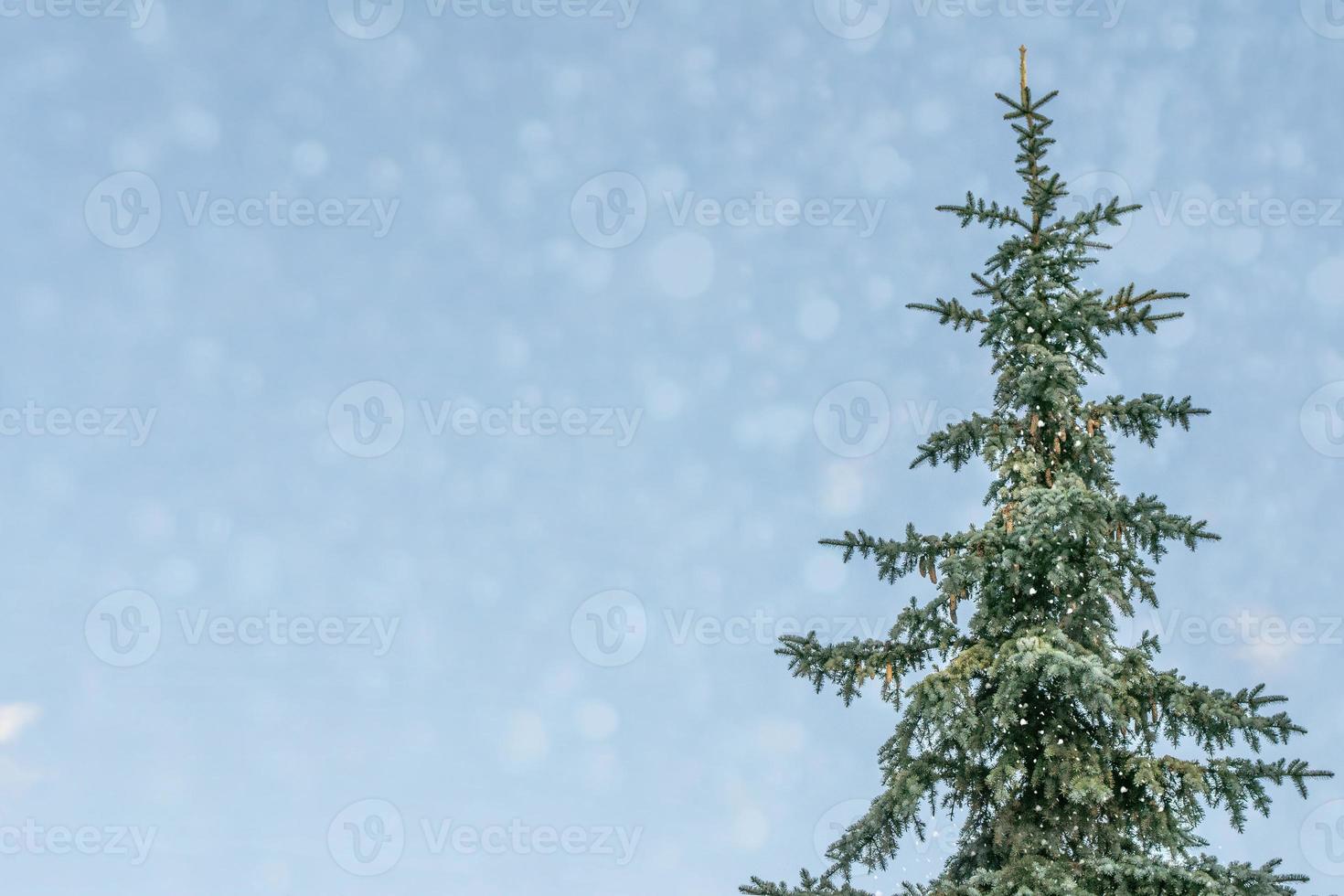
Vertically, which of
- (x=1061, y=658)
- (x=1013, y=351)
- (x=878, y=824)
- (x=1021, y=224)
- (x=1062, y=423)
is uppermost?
(x=1021, y=224)

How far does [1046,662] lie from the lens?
32.6 ft

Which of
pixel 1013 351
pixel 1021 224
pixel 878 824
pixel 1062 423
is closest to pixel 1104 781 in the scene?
pixel 878 824

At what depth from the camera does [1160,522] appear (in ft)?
35.9

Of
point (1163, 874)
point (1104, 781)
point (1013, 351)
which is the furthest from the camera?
point (1013, 351)

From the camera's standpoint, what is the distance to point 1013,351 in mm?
11922

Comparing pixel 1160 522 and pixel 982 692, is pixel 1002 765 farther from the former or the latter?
pixel 1160 522

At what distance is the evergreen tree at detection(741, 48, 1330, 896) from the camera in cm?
988

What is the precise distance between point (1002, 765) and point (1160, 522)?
9.35 ft

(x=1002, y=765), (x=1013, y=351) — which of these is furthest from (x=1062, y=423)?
(x=1002, y=765)

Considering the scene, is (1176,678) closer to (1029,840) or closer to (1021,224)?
(1029,840)

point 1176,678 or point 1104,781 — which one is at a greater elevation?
point 1176,678

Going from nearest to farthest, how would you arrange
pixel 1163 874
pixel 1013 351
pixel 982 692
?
pixel 1163 874, pixel 982 692, pixel 1013 351

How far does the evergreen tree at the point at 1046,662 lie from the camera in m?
9.88

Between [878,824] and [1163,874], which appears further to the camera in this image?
[878,824]
